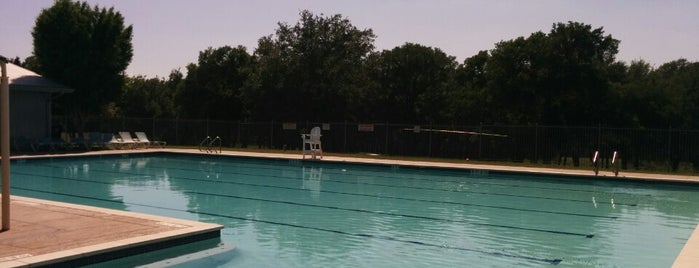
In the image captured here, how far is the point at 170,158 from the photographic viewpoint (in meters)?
22.8

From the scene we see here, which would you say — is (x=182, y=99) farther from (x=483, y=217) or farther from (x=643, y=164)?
(x=483, y=217)

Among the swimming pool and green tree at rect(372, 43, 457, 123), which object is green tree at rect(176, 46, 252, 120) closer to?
green tree at rect(372, 43, 457, 123)

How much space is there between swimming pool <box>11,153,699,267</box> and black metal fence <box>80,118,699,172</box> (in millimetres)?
5953

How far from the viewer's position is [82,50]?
2420 centimetres

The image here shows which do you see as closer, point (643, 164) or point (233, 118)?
point (643, 164)

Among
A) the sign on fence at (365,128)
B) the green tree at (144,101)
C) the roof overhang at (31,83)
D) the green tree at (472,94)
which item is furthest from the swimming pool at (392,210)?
the green tree at (144,101)

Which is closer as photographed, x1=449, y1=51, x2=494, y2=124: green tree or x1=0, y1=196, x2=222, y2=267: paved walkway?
x1=0, y1=196, x2=222, y2=267: paved walkway

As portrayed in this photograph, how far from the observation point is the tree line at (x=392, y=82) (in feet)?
84.7

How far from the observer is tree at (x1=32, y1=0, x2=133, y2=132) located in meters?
24.0

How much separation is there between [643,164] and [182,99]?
2788cm

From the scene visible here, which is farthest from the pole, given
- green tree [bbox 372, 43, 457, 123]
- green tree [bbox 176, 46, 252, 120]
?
green tree [bbox 176, 46, 252, 120]

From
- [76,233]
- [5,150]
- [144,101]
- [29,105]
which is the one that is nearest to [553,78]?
[29,105]

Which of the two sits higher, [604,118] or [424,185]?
[604,118]

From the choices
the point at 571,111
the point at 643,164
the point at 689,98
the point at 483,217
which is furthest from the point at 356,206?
the point at 689,98
